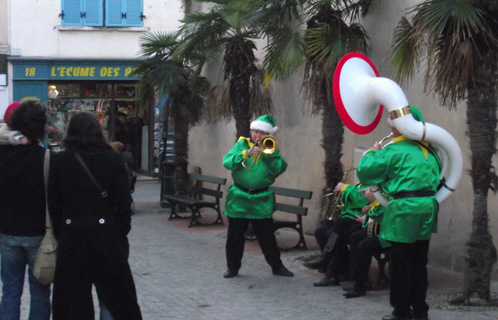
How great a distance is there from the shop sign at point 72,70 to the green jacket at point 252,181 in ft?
45.2

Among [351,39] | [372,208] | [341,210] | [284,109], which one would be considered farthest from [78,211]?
[284,109]

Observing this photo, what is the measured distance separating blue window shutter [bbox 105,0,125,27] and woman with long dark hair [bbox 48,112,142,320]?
1706cm

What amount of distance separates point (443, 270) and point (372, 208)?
1.95m

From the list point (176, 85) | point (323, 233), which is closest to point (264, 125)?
point (323, 233)

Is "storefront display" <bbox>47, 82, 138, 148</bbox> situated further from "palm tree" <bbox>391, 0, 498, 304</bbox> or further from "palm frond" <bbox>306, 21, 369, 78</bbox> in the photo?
"palm tree" <bbox>391, 0, 498, 304</bbox>

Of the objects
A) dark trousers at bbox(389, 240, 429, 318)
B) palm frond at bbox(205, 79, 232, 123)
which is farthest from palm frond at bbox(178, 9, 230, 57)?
dark trousers at bbox(389, 240, 429, 318)

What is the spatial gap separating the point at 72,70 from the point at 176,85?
9.41 meters

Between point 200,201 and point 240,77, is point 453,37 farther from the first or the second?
point 200,201

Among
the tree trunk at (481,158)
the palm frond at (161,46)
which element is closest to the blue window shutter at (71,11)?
the palm frond at (161,46)

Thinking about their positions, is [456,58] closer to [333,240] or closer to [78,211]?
[333,240]

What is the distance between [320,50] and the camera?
26.7ft

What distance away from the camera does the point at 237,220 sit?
764 cm

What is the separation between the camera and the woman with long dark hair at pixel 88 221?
14.9ft

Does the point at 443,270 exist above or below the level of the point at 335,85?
below
